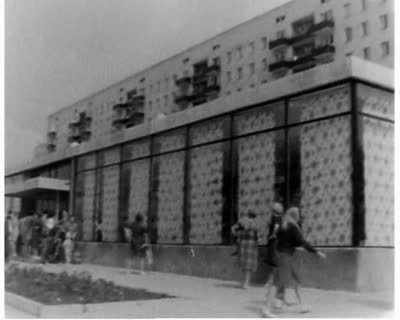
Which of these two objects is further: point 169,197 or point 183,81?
point 183,81

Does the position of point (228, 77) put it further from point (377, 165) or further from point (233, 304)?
point (233, 304)

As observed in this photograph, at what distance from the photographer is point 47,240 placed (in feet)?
49.9

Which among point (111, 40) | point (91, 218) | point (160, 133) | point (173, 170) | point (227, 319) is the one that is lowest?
point (227, 319)

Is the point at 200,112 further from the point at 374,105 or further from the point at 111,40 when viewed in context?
the point at 374,105

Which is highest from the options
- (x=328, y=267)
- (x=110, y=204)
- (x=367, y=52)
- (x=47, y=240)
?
(x=367, y=52)

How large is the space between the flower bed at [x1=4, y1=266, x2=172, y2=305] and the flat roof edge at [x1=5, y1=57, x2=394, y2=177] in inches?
75.6

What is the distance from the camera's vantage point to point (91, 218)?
16.4 metres

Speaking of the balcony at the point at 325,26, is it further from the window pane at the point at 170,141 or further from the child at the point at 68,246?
the child at the point at 68,246

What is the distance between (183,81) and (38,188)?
23.7 metres

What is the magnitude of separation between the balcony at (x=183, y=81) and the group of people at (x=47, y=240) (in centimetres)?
2650

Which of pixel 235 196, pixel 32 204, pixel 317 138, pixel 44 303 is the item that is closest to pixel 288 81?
pixel 317 138

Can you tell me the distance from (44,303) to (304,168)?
189 inches

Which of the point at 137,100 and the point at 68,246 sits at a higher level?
the point at 137,100

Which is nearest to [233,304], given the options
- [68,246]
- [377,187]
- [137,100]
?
[377,187]
